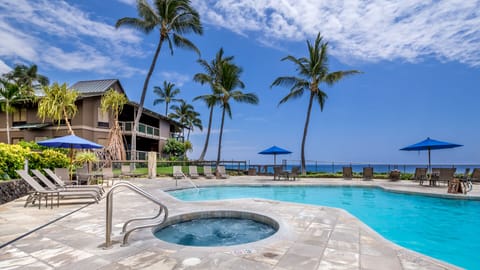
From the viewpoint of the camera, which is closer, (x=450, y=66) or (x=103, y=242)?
(x=103, y=242)

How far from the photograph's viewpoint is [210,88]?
22016 millimetres

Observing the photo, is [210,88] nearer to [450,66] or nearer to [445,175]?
[445,175]

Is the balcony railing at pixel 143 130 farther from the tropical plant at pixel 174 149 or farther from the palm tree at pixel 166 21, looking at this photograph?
the palm tree at pixel 166 21

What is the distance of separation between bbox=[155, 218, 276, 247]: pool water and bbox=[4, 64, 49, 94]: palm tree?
33.5 meters

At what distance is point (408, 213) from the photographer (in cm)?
747

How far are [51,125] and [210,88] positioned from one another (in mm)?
13552

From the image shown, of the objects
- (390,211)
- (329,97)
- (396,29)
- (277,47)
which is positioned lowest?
(390,211)

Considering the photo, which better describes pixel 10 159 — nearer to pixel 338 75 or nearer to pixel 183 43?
pixel 183 43

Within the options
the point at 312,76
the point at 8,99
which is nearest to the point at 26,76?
the point at 8,99

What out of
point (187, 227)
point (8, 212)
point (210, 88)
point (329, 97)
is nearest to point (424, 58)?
point (329, 97)

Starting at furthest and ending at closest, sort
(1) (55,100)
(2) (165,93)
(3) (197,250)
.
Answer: (2) (165,93)
(1) (55,100)
(3) (197,250)

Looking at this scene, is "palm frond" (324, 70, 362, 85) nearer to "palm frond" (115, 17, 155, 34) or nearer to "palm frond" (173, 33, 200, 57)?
"palm frond" (173, 33, 200, 57)

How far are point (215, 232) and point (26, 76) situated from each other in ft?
121

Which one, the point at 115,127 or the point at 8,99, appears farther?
the point at 8,99
